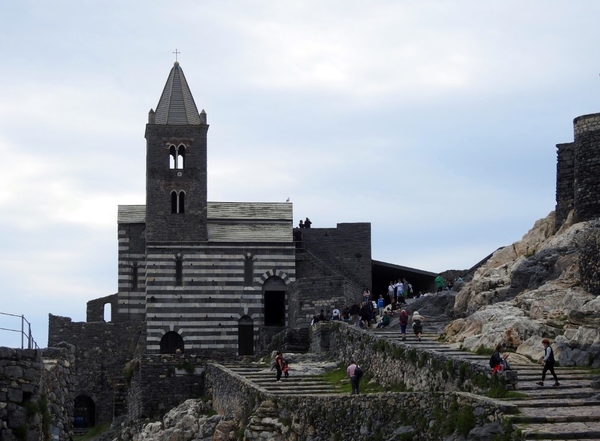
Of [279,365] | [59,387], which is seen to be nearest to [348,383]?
[279,365]

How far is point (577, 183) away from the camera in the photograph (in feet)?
156

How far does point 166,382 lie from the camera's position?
4791 centimetres

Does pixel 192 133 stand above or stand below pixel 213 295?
above

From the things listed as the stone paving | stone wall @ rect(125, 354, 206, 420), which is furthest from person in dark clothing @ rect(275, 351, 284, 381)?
stone wall @ rect(125, 354, 206, 420)

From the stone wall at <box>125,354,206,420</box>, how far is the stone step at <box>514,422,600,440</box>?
79.0ft

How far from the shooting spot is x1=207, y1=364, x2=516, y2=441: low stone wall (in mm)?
26750

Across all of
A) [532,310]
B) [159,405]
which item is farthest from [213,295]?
[532,310]

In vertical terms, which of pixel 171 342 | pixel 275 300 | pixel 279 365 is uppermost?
pixel 275 300

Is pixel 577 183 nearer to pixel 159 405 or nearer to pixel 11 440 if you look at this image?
pixel 159 405

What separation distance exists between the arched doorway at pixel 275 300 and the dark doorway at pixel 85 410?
7.98 metres

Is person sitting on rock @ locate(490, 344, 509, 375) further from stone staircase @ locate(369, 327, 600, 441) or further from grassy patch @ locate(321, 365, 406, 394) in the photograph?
grassy patch @ locate(321, 365, 406, 394)

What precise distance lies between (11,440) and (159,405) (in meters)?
28.6

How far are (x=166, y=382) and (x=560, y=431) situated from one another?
83.6ft

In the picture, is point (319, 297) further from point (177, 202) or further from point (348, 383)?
point (348, 383)
